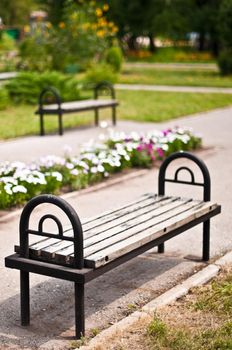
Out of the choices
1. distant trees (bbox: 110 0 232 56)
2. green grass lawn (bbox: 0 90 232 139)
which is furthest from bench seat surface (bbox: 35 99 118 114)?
distant trees (bbox: 110 0 232 56)

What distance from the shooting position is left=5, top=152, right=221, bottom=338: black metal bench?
15.2 feet

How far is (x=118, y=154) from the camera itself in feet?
31.3

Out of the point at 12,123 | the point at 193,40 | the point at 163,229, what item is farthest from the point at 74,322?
the point at 193,40

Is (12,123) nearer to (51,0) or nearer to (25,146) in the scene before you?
(25,146)

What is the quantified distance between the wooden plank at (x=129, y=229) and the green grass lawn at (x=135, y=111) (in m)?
7.39

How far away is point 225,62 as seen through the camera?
1061 inches

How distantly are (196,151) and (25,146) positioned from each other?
2670mm

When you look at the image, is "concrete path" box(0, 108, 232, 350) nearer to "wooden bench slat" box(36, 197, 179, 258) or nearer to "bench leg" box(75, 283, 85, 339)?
"bench leg" box(75, 283, 85, 339)

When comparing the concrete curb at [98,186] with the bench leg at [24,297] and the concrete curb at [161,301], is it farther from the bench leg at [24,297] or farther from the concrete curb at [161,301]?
the bench leg at [24,297]

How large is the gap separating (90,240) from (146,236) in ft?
1.31

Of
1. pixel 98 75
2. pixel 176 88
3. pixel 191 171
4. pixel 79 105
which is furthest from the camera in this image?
pixel 176 88

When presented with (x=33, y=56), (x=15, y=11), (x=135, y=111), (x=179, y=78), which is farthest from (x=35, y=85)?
(x=15, y=11)

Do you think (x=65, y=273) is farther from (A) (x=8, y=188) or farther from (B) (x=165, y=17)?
(B) (x=165, y=17)

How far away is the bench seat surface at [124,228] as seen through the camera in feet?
15.6
